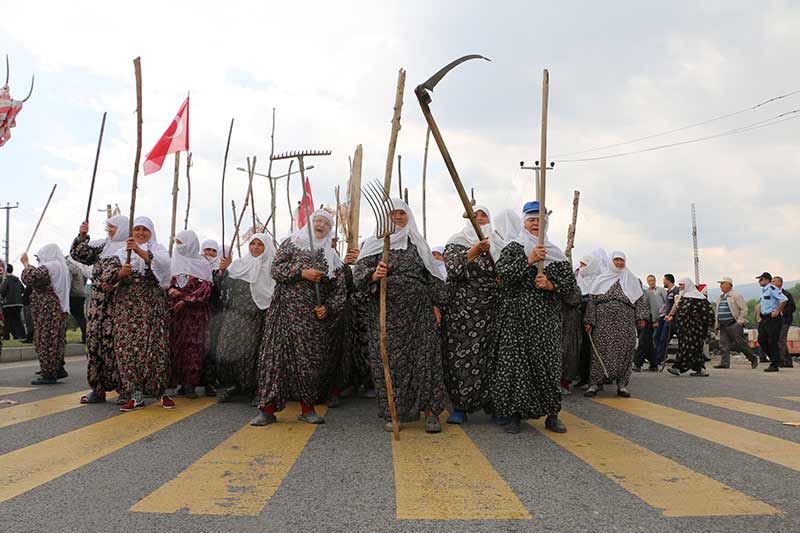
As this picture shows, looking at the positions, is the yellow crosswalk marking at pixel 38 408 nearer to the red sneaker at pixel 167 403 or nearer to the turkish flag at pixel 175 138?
the red sneaker at pixel 167 403

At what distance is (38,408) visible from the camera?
570cm

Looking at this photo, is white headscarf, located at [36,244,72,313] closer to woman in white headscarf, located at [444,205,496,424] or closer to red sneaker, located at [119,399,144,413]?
red sneaker, located at [119,399,144,413]

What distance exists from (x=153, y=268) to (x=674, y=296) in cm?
934

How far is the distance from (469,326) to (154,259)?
2992 mm

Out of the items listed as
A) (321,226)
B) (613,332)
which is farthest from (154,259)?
(613,332)

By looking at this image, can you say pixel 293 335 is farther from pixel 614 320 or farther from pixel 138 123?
pixel 614 320

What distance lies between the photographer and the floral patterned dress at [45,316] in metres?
7.36

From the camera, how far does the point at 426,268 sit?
5.02 m

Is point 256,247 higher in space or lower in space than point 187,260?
higher

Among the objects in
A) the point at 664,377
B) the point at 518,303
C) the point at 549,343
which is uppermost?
the point at 518,303

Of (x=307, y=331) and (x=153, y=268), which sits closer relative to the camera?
(x=307, y=331)

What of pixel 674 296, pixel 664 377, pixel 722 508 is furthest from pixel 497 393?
pixel 674 296

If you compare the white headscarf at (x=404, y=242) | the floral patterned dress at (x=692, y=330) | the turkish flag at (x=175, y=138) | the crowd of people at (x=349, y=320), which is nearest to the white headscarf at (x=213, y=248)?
the crowd of people at (x=349, y=320)

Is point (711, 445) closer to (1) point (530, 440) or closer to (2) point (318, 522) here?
(1) point (530, 440)
